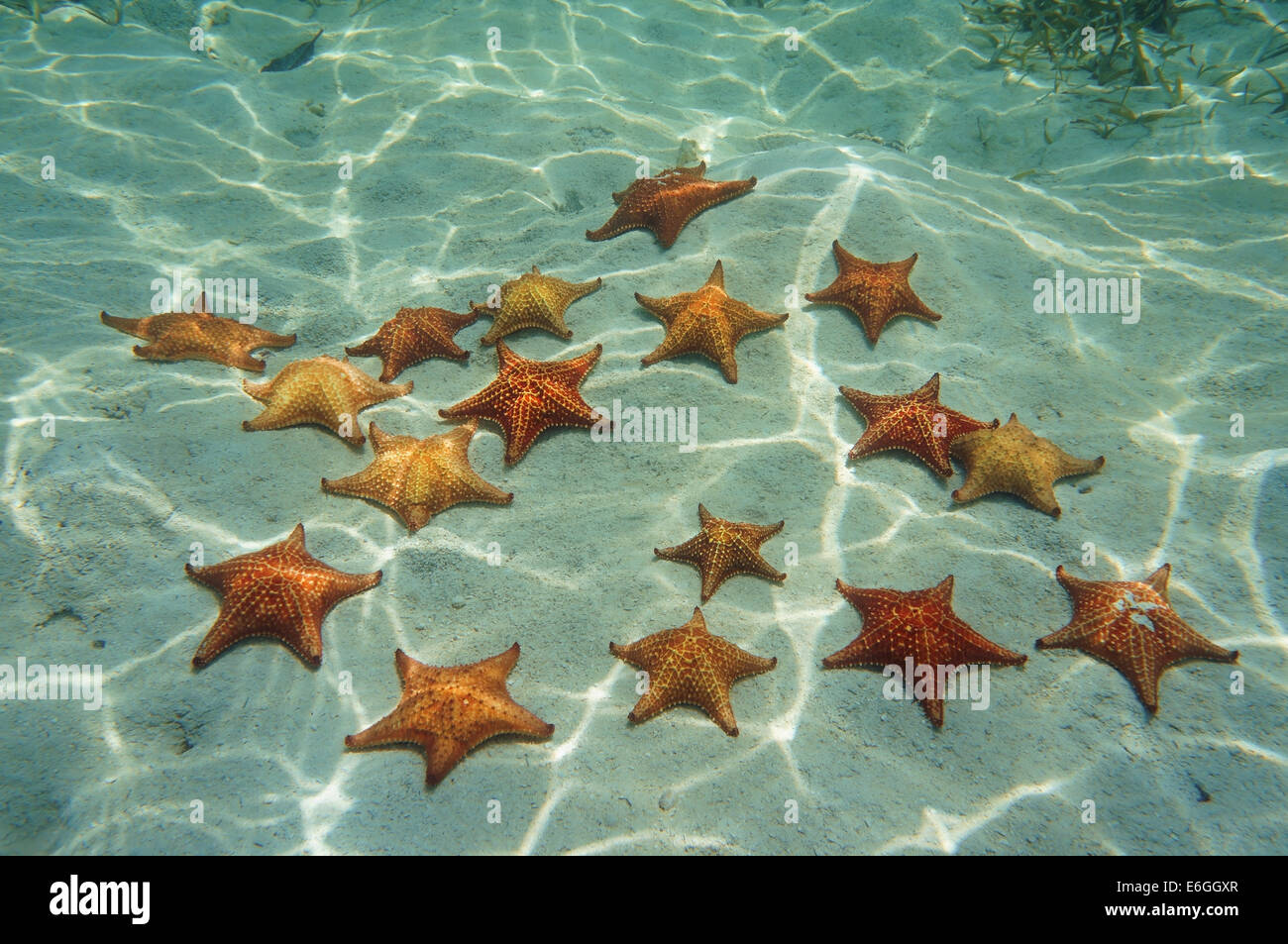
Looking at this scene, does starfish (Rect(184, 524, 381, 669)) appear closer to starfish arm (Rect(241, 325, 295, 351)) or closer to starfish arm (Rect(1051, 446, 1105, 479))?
starfish arm (Rect(241, 325, 295, 351))

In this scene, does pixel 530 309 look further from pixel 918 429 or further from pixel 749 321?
pixel 918 429

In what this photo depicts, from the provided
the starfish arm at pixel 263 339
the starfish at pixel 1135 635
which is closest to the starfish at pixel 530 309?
the starfish arm at pixel 263 339

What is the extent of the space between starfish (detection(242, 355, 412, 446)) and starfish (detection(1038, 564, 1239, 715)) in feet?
16.8

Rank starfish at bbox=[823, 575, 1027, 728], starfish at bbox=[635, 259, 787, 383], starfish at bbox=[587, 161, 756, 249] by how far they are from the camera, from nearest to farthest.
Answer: starfish at bbox=[823, 575, 1027, 728]
starfish at bbox=[635, 259, 787, 383]
starfish at bbox=[587, 161, 756, 249]

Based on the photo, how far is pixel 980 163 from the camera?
376 inches

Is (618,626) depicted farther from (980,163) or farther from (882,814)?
(980,163)

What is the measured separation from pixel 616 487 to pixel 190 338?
154 inches

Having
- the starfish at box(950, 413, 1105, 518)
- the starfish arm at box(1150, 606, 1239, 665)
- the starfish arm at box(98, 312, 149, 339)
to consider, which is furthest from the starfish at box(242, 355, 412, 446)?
the starfish arm at box(1150, 606, 1239, 665)

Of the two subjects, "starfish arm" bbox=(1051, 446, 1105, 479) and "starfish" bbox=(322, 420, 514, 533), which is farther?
"starfish arm" bbox=(1051, 446, 1105, 479)

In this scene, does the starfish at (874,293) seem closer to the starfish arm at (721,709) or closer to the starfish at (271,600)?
the starfish arm at (721,709)

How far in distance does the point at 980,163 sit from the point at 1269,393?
19.3 ft

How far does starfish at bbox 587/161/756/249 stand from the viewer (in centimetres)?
623

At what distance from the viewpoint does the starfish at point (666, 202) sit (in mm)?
6234
